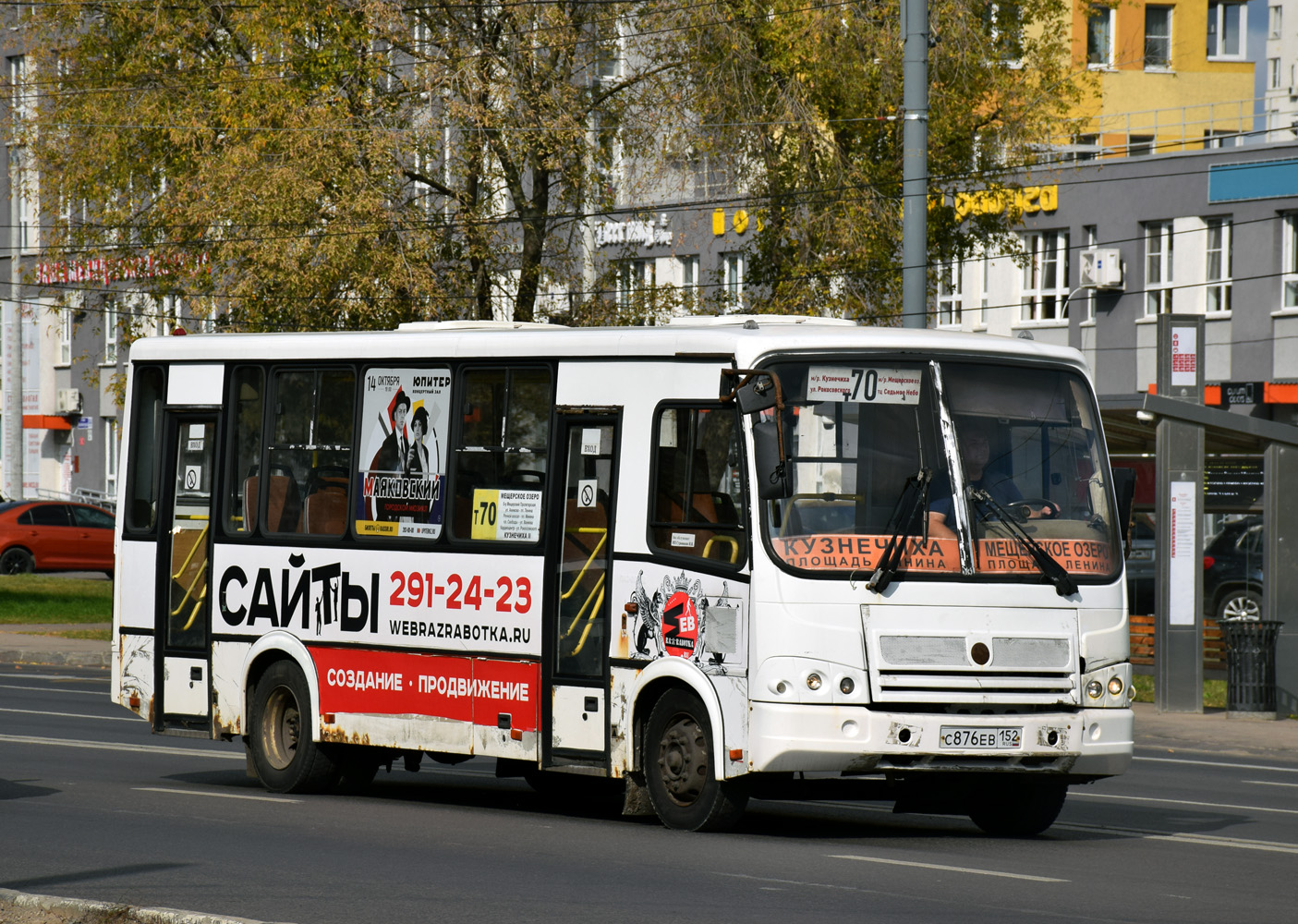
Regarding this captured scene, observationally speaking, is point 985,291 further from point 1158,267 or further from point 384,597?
point 384,597

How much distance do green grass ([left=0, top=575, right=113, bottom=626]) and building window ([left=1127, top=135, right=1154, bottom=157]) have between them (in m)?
21.9

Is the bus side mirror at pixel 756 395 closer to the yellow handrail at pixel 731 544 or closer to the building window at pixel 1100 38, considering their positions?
the yellow handrail at pixel 731 544

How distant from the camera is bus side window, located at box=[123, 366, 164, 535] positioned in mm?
14914

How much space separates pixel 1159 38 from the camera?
60.2 m

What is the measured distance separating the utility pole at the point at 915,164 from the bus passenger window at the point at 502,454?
8602 mm

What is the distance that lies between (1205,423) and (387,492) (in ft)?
39.2

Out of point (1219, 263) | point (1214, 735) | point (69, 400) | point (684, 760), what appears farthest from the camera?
point (69, 400)

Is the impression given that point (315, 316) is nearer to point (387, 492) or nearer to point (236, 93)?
point (236, 93)

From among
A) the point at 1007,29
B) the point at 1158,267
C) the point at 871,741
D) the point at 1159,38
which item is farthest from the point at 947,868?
the point at 1159,38

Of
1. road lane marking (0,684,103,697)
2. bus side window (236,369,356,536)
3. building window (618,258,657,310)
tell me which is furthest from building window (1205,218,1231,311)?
bus side window (236,369,356,536)

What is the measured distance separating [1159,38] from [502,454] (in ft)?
167

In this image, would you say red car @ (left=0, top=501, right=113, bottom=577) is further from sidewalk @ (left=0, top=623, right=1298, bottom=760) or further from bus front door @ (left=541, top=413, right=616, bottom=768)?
bus front door @ (left=541, top=413, right=616, bottom=768)

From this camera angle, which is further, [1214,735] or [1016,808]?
[1214,735]

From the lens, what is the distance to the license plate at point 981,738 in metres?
11.1
